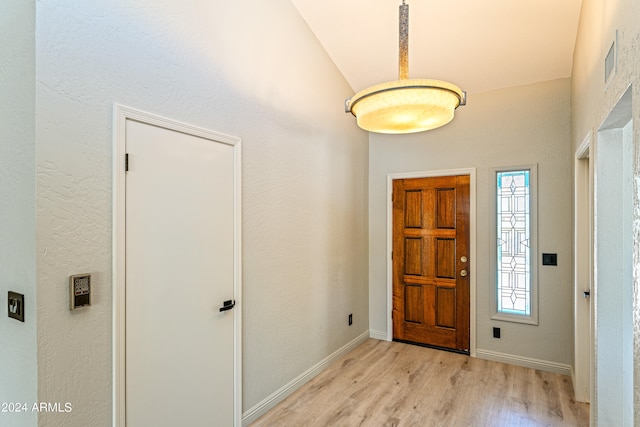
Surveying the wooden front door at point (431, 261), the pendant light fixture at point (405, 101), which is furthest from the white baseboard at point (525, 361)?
the pendant light fixture at point (405, 101)

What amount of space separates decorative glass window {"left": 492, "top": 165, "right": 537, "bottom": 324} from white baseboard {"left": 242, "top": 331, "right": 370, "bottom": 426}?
5.54 ft

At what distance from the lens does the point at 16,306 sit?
4.98ft

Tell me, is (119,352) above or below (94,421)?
above

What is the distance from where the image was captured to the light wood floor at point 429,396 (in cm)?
258

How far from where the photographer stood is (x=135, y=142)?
1808 mm

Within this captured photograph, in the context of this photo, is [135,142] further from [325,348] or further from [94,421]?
[325,348]

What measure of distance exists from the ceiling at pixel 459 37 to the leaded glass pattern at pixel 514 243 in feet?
3.50

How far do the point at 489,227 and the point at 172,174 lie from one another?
3193 mm

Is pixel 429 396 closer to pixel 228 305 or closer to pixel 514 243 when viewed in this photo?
pixel 514 243

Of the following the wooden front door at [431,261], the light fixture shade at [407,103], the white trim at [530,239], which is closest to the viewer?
the light fixture shade at [407,103]

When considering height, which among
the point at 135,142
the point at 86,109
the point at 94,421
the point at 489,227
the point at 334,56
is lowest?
the point at 94,421

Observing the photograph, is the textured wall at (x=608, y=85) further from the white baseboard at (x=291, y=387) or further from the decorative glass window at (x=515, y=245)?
the white baseboard at (x=291, y=387)

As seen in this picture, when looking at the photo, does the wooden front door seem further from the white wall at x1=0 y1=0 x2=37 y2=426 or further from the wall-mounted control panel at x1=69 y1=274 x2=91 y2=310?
the white wall at x1=0 y1=0 x2=37 y2=426

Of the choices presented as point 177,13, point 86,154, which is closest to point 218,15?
point 177,13
